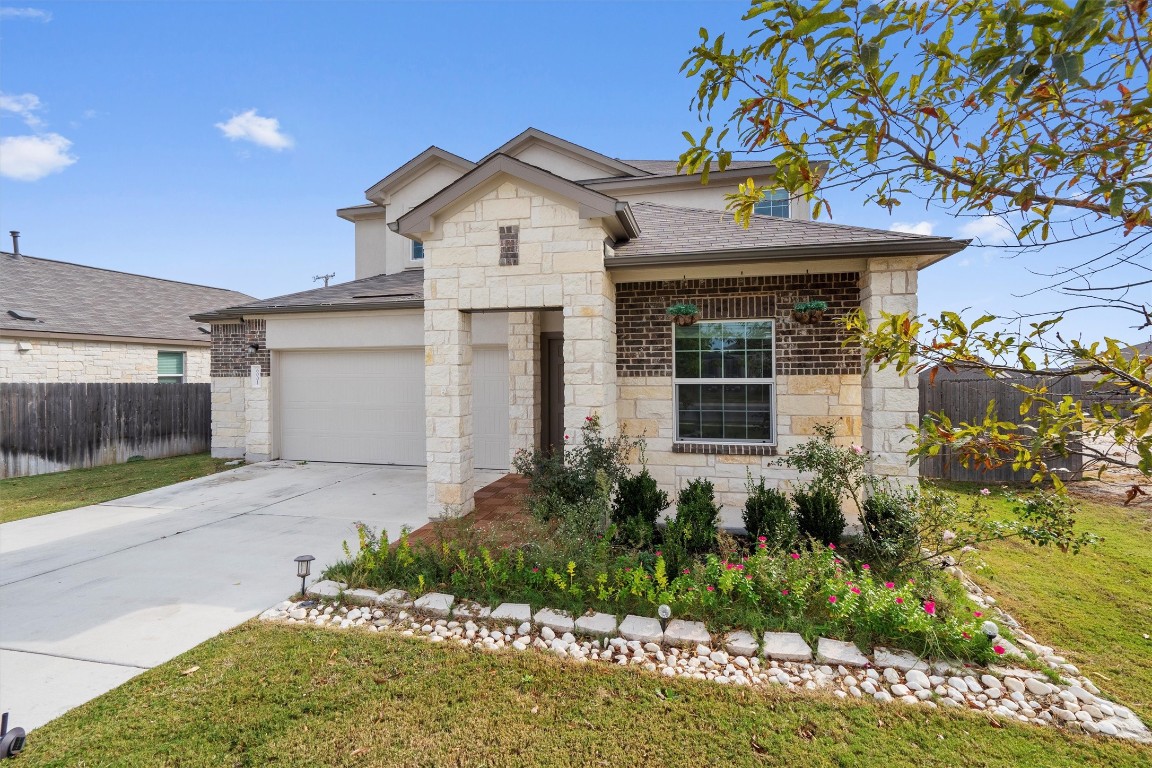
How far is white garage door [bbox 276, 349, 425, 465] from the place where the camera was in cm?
1085

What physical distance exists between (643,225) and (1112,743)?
736 cm

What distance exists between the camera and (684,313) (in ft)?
23.7

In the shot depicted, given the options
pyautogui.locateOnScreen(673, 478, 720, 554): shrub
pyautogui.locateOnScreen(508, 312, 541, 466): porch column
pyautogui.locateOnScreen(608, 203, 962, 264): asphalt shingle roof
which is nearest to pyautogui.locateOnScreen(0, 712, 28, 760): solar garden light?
pyautogui.locateOnScreen(673, 478, 720, 554): shrub

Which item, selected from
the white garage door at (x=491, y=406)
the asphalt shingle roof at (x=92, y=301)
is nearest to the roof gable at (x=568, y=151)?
the white garage door at (x=491, y=406)

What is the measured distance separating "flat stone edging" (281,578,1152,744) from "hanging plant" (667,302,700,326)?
426cm

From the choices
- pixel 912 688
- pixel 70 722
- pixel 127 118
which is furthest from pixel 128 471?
pixel 912 688

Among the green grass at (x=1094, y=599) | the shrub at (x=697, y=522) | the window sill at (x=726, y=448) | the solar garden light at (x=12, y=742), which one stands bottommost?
the green grass at (x=1094, y=599)

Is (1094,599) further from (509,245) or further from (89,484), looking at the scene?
(89,484)

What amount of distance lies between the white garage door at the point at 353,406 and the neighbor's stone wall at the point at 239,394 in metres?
0.41

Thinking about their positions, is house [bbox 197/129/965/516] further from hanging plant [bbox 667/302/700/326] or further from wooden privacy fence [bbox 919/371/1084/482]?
wooden privacy fence [bbox 919/371/1084/482]

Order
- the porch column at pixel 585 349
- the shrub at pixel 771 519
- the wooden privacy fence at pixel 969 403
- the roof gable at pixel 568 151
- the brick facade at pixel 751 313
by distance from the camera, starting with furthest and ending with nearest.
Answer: the roof gable at pixel 568 151 → the wooden privacy fence at pixel 969 403 → the brick facade at pixel 751 313 → the porch column at pixel 585 349 → the shrub at pixel 771 519

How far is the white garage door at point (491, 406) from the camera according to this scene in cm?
1027

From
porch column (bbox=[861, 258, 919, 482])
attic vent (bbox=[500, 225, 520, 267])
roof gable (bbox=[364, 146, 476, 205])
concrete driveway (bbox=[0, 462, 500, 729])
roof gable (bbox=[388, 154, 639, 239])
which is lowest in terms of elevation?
concrete driveway (bbox=[0, 462, 500, 729])

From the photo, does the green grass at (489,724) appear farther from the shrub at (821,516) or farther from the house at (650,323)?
the house at (650,323)
